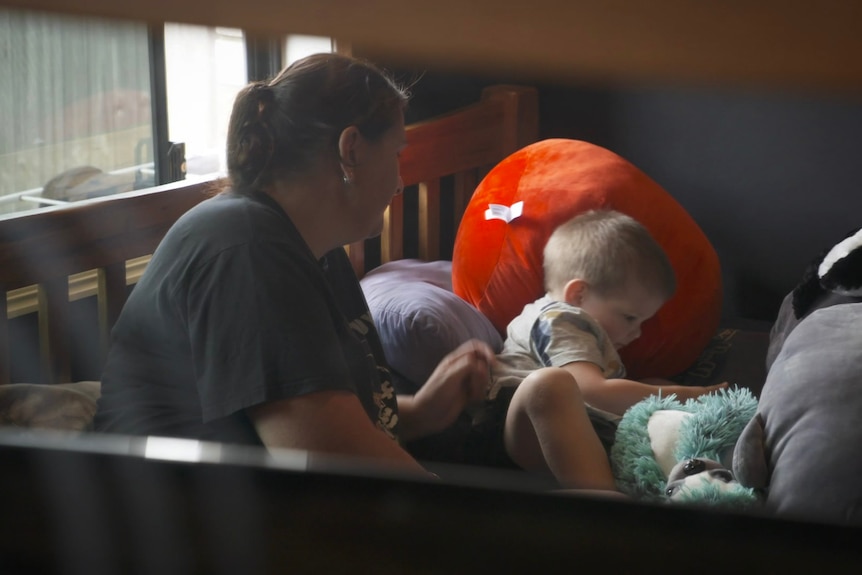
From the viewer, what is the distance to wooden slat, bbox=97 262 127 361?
1.07m

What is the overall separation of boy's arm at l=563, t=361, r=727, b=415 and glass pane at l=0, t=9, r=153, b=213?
76cm

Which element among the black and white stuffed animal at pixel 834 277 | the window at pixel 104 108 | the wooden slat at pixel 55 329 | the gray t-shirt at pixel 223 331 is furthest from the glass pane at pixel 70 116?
the black and white stuffed animal at pixel 834 277

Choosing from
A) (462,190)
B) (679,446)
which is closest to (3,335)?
(679,446)

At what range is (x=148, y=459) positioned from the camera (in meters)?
0.14

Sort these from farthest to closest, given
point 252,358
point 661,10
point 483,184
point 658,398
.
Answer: point 483,184
point 658,398
point 252,358
point 661,10

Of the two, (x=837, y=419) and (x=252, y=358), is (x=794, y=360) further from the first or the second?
(x=252, y=358)

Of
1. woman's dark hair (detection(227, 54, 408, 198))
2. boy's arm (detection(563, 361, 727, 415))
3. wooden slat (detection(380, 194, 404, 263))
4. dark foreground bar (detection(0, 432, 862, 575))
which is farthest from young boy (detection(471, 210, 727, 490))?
dark foreground bar (detection(0, 432, 862, 575))

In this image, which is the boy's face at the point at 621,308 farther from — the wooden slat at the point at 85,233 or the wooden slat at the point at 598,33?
the wooden slat at the point at 598,33

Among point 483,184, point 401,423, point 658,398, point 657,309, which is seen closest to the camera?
point 401,423

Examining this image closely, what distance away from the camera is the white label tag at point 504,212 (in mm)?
1570

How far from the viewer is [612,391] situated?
1.28 m

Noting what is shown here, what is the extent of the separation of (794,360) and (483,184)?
0.70 metres

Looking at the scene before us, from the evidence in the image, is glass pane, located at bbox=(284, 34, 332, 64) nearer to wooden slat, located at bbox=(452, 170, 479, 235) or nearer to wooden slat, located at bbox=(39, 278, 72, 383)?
wooden slat, located at bbox=(39, 278, 72, 383)

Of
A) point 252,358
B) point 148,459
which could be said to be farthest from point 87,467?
point 252,358
